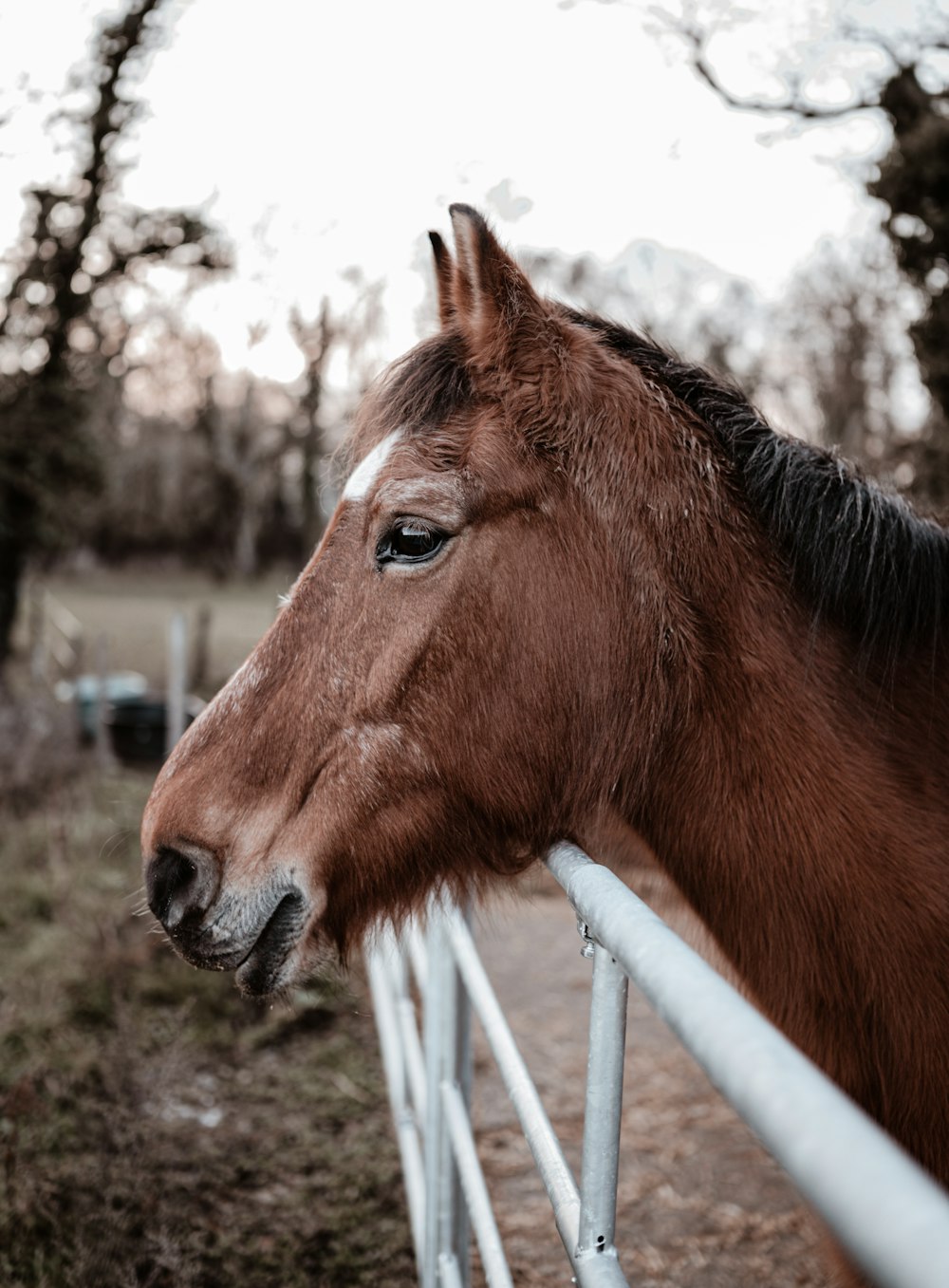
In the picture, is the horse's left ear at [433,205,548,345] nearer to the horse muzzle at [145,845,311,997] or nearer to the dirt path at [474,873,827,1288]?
the horse muzzle at [145,845,311,997]

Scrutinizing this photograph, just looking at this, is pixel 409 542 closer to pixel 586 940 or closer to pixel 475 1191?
pixel 586 940

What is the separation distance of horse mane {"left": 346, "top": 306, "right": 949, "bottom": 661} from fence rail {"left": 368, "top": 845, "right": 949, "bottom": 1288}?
838 mm

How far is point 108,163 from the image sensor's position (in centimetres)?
1217

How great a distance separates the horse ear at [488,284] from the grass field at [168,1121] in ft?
5.78

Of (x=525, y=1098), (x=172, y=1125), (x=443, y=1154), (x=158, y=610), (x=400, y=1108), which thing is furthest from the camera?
(x=158, y=610)

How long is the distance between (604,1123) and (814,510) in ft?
4.41

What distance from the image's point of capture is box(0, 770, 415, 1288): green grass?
9.57 feet

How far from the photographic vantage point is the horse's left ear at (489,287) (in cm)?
199

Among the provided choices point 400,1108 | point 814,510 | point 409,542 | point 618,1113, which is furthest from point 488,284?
point 400,1108

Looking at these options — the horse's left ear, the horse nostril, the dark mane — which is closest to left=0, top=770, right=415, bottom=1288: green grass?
the horse nostril

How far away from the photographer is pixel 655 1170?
11.9 feet

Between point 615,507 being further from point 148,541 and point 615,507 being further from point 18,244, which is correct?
point 148,541

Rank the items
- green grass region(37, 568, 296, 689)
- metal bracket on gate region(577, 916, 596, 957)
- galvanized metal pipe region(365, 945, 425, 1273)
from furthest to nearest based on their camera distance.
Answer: green grass region(37, 568, 296, 689)
galvanized metal pipe region(365, 945, 425, 1273)
metal bracket on gate region(577, 916, 596, 957)

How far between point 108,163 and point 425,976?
1286 centimetres
